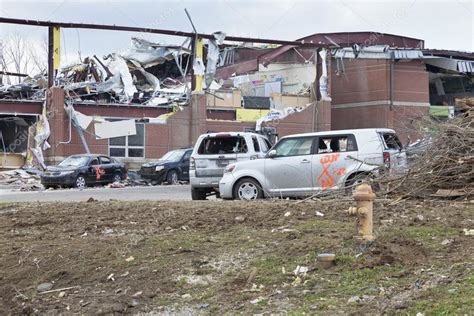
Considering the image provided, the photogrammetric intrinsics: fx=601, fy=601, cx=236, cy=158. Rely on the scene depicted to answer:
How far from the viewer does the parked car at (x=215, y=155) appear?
1546cm

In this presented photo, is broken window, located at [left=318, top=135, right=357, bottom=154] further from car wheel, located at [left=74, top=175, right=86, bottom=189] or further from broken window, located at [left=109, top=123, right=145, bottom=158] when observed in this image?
broken window, located at [left=109, top=123, right=145, bottom=158]

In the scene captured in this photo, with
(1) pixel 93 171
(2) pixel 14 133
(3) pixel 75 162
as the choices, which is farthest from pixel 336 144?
(2) pixel 14 133

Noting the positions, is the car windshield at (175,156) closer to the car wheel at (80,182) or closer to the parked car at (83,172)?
the parked car at (83,172)

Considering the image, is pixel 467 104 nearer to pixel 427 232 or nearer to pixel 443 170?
pixel 443 170

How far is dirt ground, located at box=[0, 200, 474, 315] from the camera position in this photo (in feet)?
16.3

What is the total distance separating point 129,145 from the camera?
32500mm

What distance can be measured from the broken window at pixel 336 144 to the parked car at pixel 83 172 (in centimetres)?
1417

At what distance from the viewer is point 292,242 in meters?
6.38

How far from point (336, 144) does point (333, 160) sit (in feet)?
1.60

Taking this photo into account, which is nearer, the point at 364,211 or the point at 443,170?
the point at 364,211

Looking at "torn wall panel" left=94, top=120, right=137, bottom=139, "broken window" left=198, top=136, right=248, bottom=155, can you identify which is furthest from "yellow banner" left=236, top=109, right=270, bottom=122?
"broken window" left=198, top=136, right=248, bottom=155

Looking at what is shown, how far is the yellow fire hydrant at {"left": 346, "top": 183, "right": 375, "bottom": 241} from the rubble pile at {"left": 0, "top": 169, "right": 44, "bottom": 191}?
21058 millimetres

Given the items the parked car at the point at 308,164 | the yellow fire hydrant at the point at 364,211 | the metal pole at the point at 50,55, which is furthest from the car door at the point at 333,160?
the metal pole at the point at 50,55

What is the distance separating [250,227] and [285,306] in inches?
96.0
